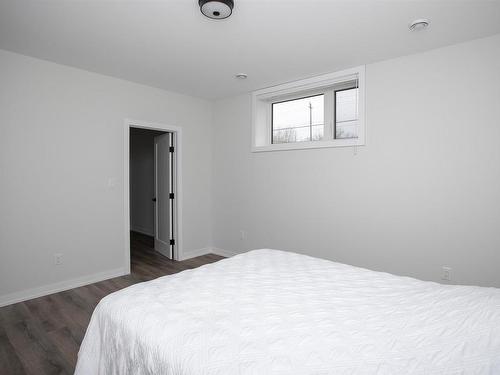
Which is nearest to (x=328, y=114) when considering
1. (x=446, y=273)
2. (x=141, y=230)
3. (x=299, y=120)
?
(x=299, y=120)

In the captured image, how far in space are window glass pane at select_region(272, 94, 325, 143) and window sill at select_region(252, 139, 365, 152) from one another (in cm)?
22

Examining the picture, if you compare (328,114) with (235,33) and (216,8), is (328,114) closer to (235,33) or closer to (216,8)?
(235,33)

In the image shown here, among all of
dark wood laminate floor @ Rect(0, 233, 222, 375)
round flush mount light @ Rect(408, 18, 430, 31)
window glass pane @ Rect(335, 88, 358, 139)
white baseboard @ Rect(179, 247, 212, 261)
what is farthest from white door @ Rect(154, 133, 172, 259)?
round flush mount light @ Rect(408, 18, 430, 31)

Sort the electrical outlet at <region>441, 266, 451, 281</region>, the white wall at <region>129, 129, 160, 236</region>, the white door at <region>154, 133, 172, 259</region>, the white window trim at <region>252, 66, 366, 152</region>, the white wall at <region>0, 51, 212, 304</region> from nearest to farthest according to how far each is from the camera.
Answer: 1. the electrical outlet at <region>441, 266, 451, 281</region>
2. the white wall at <region>0, 51, 212, 304</region>
3. the white window trim at <region>252, 66, 366, 152</region>
4. the white door at <region>154, 133, 172, 259</region>
5. the white wall at <region>129, 129, 160, 236</region>

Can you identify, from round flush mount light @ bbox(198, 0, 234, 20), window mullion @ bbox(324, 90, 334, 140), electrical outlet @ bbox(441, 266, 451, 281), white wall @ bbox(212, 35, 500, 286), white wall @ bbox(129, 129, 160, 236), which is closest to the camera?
round flush mount light @ bbox(198, 0, 234, 20)

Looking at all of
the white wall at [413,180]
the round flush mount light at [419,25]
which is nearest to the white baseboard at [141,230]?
the white wall at [413,180]

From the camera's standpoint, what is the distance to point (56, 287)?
322cm

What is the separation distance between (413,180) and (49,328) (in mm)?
3663

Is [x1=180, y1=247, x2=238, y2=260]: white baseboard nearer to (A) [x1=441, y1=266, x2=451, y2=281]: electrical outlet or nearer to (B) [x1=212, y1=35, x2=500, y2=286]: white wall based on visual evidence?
(B) [x1=212, y1=35, x2=500, y2=286]: white wall

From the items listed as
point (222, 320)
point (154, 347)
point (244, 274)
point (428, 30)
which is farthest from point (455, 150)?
point (154, 347)

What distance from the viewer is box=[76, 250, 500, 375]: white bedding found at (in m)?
0.99

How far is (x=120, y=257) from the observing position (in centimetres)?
380

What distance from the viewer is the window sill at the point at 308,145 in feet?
10.8

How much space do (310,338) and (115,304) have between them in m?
0.99
